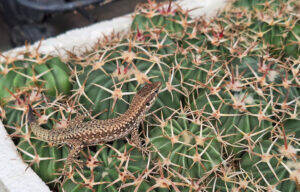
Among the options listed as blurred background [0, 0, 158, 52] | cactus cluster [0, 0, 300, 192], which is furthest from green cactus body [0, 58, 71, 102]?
blurred background [0, 0, 158, 52]

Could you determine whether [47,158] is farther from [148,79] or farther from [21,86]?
[148,79]

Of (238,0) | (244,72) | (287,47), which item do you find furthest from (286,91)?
(238,0)

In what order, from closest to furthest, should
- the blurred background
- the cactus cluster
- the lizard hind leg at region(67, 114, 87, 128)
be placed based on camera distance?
the cactus cluster
the lizard hind leg at region(67, 114, 87, 128)
the blurred background

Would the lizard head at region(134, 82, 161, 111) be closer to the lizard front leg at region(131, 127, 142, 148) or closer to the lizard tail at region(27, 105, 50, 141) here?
the lizard front leg at region(131, 127, 142, 148)

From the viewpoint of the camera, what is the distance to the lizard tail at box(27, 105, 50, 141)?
99 centimetres

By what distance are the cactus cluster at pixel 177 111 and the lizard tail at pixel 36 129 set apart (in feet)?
0.08

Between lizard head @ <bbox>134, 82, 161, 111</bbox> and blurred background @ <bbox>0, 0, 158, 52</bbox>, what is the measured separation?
5.24ft

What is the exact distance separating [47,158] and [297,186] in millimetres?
768

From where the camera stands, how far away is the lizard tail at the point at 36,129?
989mm

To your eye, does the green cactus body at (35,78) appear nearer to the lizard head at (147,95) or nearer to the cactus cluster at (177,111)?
the cactus cluster at (177,111)

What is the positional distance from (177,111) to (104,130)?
0.85 ft

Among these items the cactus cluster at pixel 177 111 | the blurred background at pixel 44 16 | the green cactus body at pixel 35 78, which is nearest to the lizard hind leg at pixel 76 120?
the cactus cluster at pixel 177 111

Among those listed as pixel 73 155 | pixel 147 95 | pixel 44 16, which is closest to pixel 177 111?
pixel 147 95

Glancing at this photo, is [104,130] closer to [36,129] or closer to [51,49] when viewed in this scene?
[36,129]
